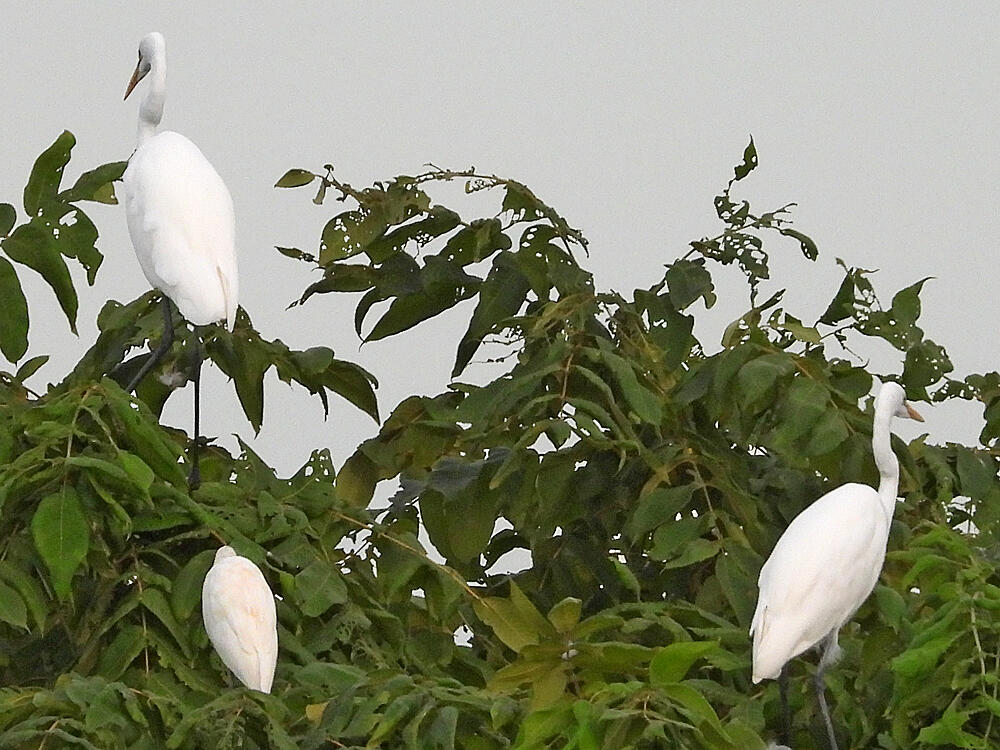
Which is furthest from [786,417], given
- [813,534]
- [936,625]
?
[936,625]

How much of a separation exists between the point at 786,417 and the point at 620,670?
0.63m

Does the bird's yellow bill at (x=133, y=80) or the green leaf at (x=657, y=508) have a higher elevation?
the bird's yellow bill at (x=133, y=80)

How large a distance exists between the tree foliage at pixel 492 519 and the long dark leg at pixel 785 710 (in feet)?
0.14

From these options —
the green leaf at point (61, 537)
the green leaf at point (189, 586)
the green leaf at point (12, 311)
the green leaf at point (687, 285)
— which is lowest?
the green leaf at point (189, 586)

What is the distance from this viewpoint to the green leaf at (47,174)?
10.7 ft

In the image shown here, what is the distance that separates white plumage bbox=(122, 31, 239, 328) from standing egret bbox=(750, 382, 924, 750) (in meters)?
0.96

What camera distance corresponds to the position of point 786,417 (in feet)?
9.39

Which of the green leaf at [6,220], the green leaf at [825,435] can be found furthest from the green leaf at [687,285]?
the green leaf at [6,220]

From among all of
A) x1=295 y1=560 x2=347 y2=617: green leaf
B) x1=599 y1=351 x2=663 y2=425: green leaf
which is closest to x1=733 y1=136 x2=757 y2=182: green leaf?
x1=599 y1=351 x2=663 y2=425: green leaf

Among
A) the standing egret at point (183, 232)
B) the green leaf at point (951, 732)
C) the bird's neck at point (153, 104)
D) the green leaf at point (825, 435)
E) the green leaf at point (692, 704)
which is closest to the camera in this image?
the green leaf at point (692, 704)

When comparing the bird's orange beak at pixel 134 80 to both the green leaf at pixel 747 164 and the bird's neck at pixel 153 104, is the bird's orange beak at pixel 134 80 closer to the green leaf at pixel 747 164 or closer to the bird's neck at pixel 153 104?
the bird's neck at pixel 153 104

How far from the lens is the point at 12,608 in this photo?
252cm

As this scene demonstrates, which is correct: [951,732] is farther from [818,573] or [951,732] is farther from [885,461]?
[885,461]

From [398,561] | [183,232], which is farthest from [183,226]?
[398,561]
